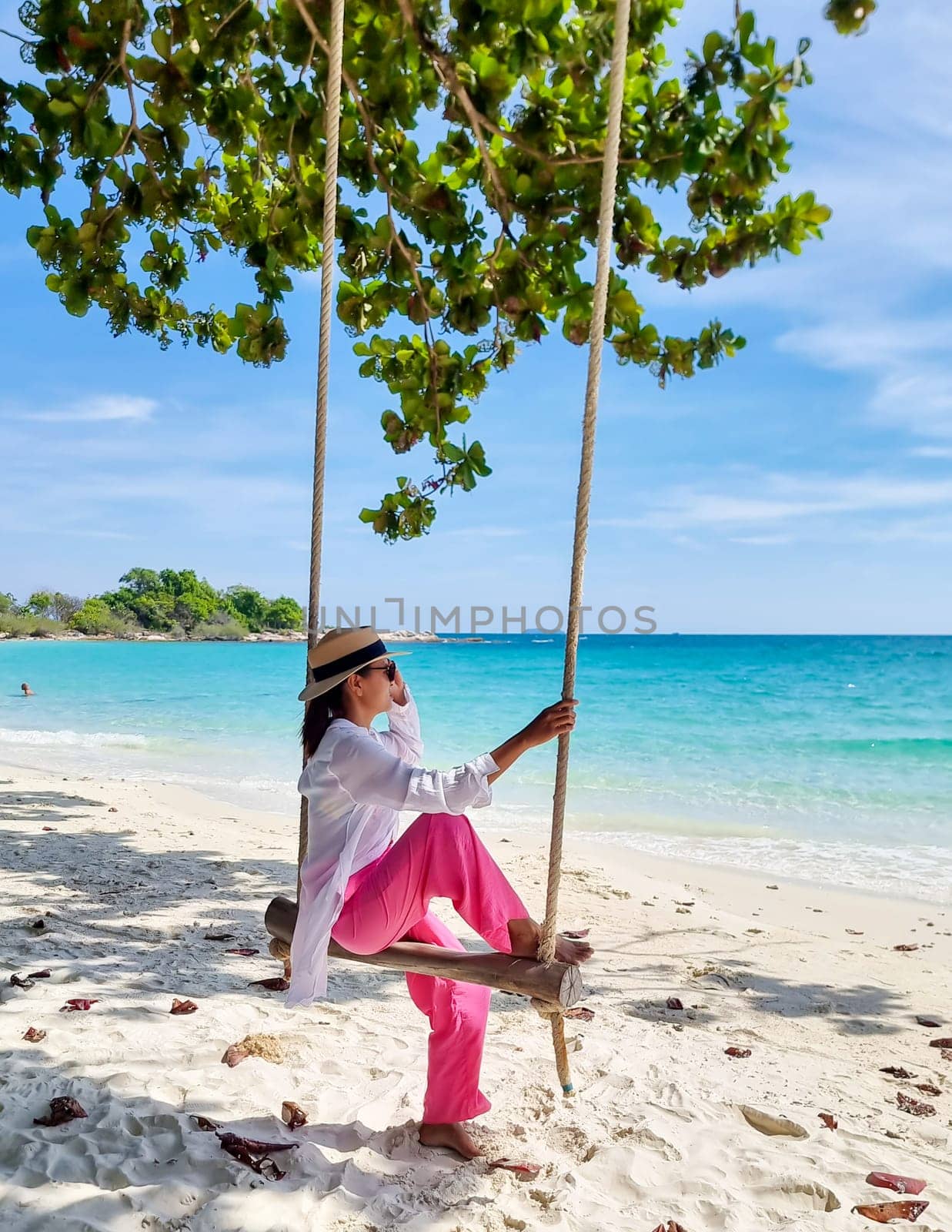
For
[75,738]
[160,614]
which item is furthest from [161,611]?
[75,738]

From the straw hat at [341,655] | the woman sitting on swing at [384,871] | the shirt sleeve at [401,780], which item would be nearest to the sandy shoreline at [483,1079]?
the woman sitting on swing at [384,871]

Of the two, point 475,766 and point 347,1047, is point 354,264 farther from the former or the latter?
point 347,1047

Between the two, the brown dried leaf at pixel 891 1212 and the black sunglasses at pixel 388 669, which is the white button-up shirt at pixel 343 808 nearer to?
the black sunglasses at pixel 388 669

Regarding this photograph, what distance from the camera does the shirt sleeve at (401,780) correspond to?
189 centimetres

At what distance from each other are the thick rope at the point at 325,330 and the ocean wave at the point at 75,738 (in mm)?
11664

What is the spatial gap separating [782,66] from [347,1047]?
289 centimetres

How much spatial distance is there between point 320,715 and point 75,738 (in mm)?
12823

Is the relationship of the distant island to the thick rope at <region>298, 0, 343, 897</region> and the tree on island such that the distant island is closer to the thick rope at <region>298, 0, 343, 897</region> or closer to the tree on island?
the tree on island

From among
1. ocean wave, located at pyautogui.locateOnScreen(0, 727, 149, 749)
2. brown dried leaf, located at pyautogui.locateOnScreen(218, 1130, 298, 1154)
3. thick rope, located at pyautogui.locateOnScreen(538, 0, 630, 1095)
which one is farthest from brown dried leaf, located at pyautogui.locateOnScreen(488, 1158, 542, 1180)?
ocean wave, located at pyautogui.locateOnScreen(0, 727, 149, 749)

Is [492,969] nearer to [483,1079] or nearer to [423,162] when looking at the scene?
[483,1079]

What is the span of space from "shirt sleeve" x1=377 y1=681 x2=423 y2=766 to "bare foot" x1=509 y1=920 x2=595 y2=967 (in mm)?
546

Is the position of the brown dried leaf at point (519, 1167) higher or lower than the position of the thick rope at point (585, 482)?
lower

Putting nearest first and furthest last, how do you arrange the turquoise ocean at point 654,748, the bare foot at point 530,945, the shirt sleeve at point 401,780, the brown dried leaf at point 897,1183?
1. the shirt sleeve at point 401,780
2. the bare foot at point 530,945
3. the brown dried leaf at point 897,1183
4. the turquoise ocean at point 654,748

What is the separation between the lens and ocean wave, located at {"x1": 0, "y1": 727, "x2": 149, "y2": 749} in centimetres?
1305
